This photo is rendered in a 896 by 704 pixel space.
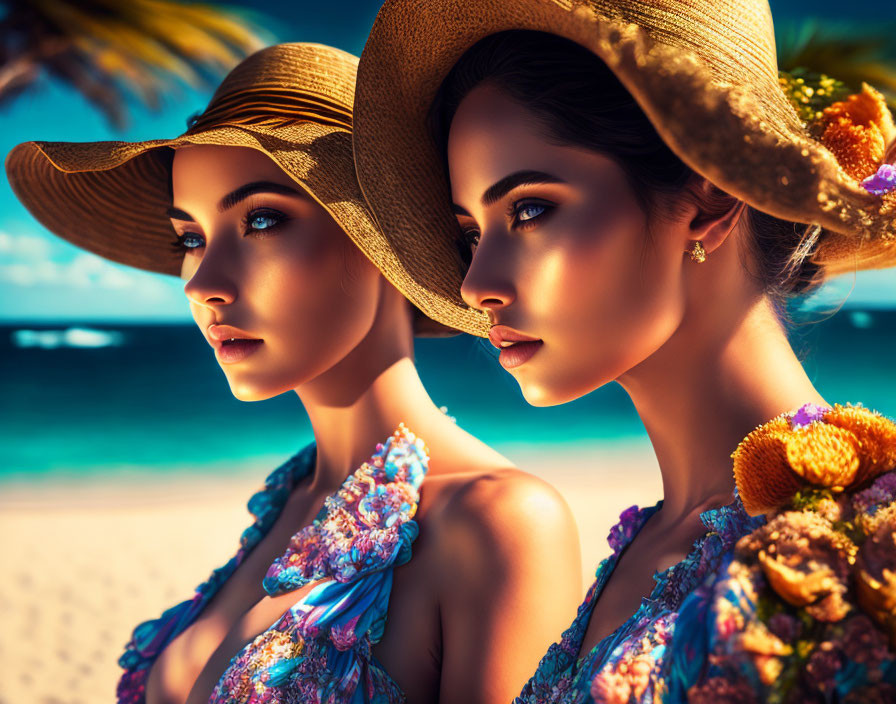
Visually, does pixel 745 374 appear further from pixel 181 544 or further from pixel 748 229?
pixel 181 544

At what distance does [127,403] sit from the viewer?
41.0ft

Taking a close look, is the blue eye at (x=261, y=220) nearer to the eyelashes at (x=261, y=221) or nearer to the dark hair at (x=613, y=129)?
the eyelashes at (x=261, y=221)

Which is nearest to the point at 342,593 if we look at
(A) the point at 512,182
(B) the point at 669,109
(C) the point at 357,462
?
(C) the point at 357,462

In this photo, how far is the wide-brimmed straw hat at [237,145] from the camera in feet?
5.01

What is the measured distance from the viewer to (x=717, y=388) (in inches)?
42.6

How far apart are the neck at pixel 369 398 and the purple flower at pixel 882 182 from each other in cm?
94

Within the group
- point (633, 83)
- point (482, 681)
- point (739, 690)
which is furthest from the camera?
point (482, 681)

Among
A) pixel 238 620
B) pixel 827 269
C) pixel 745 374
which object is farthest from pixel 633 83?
pixel 238 620

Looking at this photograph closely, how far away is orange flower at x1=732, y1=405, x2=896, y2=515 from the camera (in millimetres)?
796

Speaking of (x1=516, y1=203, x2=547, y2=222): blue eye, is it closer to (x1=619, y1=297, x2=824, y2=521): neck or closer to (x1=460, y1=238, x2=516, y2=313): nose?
(x1=460, y1=238, x2=516, y2=313): nose

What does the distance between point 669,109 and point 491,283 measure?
349 millimetres

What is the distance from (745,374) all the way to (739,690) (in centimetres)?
46

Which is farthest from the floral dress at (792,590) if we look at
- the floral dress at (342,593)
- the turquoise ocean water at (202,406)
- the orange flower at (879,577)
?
the turquoise ocean water at (202,406)

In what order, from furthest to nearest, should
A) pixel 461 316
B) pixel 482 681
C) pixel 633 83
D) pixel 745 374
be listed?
pixel 461 316 → pixel 482 681 → pixel 745 374 → pixel 633 83
